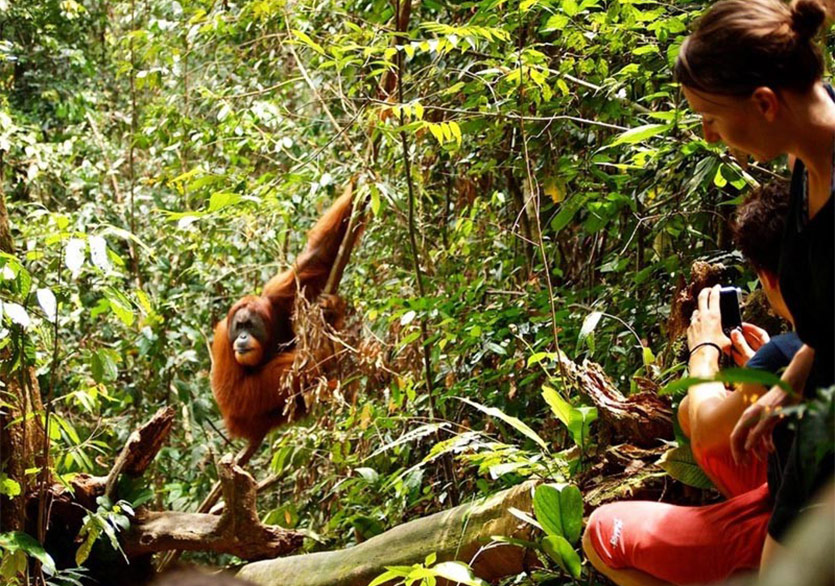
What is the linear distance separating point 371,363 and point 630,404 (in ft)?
5.29

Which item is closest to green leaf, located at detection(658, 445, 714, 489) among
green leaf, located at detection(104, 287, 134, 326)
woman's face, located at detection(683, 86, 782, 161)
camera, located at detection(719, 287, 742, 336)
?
camera, located at detection(719, 287, 742, 336)

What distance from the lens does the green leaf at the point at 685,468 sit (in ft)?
9.09

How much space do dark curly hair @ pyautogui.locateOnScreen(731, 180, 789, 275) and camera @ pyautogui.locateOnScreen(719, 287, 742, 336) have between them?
0.27 metres

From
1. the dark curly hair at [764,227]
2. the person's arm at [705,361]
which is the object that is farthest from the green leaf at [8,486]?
the dark curly hair at [764,227]

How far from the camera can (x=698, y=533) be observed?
233 centimetres

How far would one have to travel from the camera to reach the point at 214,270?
6.00 metres

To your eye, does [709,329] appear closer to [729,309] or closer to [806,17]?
[729,309]

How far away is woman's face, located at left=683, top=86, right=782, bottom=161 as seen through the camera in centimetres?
169

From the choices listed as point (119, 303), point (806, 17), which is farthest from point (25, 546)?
point (806, 17)

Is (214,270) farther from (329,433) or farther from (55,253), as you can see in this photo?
(329,433)

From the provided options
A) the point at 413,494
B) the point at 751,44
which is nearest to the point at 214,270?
the point at 413,494

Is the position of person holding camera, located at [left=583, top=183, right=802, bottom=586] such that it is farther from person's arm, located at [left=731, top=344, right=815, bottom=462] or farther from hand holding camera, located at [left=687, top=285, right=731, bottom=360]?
person's arm, located at [left=731, top=344, right=815, bottom=462]

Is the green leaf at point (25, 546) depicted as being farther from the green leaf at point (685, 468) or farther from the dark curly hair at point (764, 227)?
the dark curly hair at point (764, 227)

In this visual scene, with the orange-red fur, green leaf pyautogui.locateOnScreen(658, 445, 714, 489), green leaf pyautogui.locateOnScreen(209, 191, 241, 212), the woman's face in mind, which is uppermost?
the woman's face
